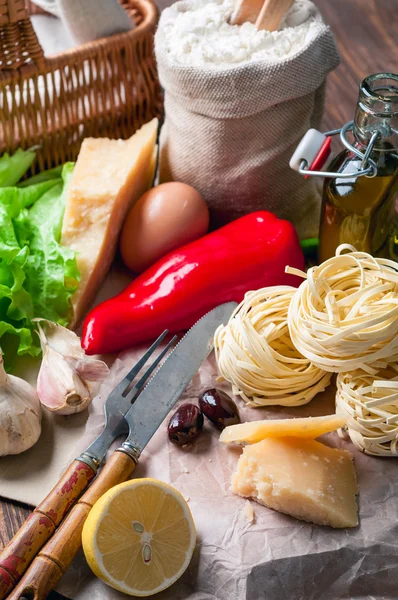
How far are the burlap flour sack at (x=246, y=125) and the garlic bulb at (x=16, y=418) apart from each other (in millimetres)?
622

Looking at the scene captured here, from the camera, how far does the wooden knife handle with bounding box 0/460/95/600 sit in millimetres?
986

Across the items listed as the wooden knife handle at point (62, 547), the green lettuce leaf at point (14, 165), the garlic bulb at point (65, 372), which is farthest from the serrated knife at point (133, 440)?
the green lettuce leaf at point (14, 165)

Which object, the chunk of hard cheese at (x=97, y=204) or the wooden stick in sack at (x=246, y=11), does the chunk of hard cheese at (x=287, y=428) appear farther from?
the wooden stick in sack at (x=246, y=11)

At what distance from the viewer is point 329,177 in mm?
1346

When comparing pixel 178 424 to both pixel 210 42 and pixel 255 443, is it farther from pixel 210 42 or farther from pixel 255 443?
pixel 210 42

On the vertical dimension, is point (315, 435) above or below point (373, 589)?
above

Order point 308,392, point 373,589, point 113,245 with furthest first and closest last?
point 113,245, point 308,392, point 373,589

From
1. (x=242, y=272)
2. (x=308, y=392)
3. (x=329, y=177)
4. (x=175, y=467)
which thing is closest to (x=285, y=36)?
(x=329, y=177)

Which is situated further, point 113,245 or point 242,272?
point 113,245

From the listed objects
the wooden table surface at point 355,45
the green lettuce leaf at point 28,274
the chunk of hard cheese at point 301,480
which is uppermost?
the green lettuce leaf at point 28,274

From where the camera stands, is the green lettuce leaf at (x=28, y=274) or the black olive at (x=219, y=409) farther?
the green lettuce leaf at (x=28, y=274)

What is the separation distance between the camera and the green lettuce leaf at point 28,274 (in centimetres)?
136

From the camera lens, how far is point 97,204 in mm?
1495

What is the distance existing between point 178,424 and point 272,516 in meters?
0.21
